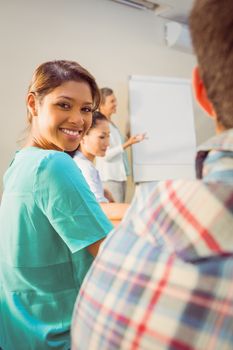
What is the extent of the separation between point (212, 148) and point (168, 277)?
0.48ft

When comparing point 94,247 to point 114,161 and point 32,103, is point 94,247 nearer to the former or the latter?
point 32,103

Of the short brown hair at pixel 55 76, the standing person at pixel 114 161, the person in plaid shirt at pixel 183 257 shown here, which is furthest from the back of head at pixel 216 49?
the standing person at pixel 114 161

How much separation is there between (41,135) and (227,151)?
2.66ft

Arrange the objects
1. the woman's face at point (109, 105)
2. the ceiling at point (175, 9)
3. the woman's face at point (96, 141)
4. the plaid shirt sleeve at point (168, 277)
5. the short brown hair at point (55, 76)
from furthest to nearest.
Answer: the ceiling at point (175, 9) → the woman's face at point (109, 105) → the woman's face at point (96, 141) → the short brown hair at point (55, 76) → the plaid shirt sleeve at point (168, 277)

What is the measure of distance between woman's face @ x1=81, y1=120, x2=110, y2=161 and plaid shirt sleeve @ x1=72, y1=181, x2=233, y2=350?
2.23m

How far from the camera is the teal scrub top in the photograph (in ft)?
3.11

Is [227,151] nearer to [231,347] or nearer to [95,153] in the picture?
[231,347]

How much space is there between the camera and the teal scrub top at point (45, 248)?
0.95m

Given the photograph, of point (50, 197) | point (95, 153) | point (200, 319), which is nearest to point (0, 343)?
point (50, 197)

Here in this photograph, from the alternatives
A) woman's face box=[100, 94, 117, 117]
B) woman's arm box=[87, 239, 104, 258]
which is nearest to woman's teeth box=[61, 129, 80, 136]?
woman's arm box=[87, 239, 104, 258]

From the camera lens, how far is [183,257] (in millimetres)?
436

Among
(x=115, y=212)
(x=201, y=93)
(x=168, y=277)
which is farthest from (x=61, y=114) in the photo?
(x=168, y=277)

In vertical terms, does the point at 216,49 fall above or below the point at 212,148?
above

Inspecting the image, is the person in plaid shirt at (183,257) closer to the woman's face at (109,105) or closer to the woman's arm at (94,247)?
the woman's arm at (94,247)
